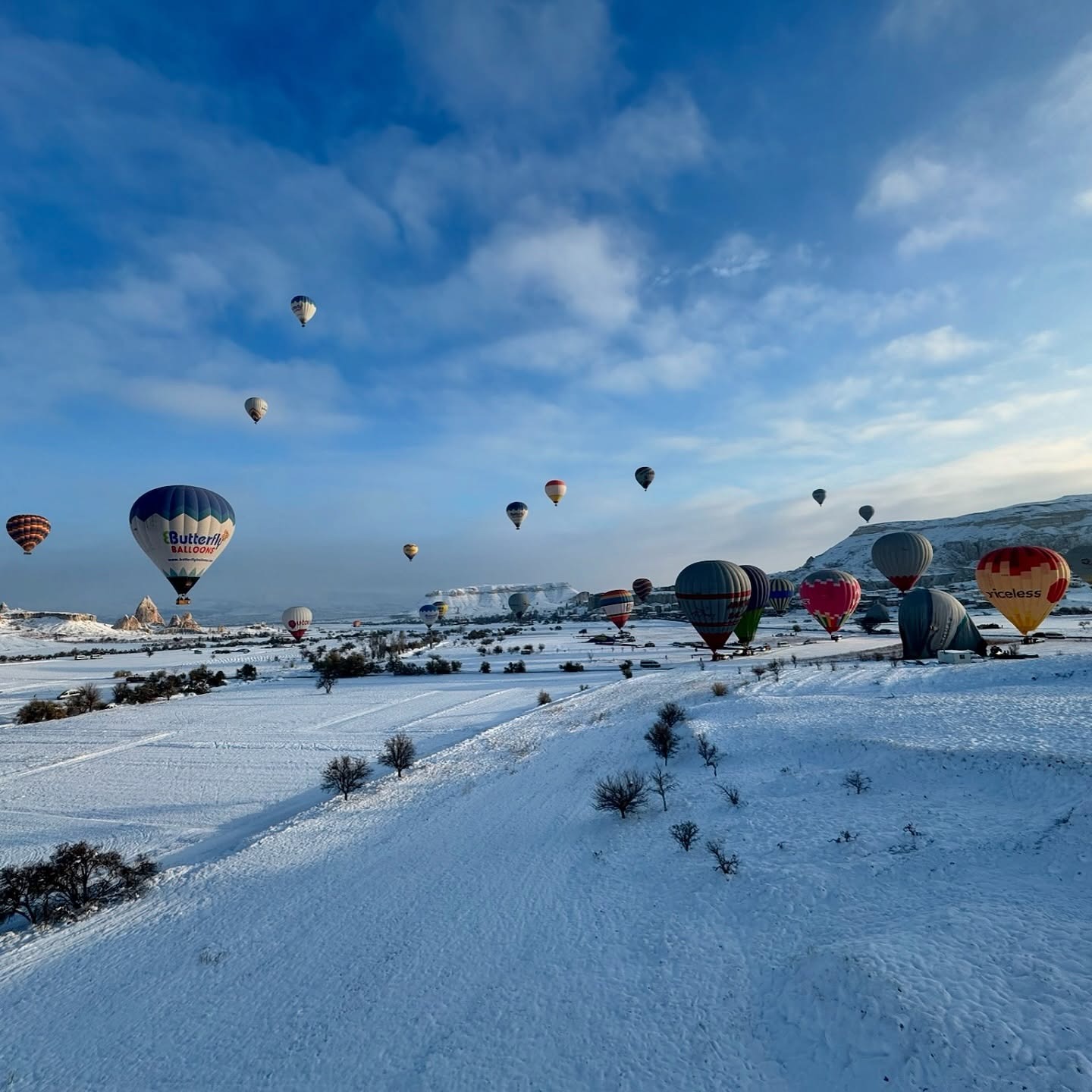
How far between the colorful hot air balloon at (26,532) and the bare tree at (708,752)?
219 ft

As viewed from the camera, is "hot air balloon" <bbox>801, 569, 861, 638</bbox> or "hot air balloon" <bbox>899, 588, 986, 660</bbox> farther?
"hot air balloon" <bbox>801, 569, 861, 638</bbox>

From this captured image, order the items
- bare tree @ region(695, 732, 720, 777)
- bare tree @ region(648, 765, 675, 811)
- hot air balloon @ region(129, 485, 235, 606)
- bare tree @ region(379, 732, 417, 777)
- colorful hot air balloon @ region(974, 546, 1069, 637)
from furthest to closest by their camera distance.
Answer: colorful hot air balloon @ region(974, 546, 1069, 637)
hot air balloon @ region(129, 485, 235, 606)
bare tree @ region(379, 732, 417, 777)
bare tree @ region(695, 732, 720, 777)
bare tree @ region(648, 765, 675, 811)

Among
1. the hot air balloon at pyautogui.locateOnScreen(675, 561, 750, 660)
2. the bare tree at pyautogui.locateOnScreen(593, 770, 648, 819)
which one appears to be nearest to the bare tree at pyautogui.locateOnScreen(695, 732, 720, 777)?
the bare tree at pyautogui.locateOnScreen(593, 770, 648, 819)

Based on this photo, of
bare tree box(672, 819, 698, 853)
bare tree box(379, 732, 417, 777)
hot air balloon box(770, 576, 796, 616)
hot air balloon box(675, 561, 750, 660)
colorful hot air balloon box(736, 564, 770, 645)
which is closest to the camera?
bare tree box(672, 819, 698, 853)

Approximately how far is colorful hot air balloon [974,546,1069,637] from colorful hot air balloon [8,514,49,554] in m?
76.8

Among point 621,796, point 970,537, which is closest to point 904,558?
point 621,796

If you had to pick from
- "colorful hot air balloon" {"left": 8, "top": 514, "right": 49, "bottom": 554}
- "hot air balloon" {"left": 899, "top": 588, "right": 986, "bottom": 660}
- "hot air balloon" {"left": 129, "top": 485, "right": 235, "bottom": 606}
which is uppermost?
"colorful hot air balloon" {"left": 8, "top": 514, "right": 49, "bottom": 554}

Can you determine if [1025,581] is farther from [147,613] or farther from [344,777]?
[147,613]

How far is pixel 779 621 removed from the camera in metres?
72.9

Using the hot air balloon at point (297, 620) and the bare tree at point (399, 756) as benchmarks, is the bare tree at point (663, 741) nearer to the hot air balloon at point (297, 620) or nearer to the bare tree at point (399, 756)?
the bare tree at point (399, 756)

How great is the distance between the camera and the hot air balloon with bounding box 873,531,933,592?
41781 mm

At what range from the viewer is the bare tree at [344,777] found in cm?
1362

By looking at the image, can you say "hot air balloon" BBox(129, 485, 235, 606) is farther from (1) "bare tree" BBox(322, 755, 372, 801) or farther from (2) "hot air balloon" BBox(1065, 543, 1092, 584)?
(2) "hot air balloon" BBox(1065, 543, 1092, 584)

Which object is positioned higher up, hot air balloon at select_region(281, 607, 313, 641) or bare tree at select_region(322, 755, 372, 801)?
hot air balloon at select_region(281, 607, 313, 641)
